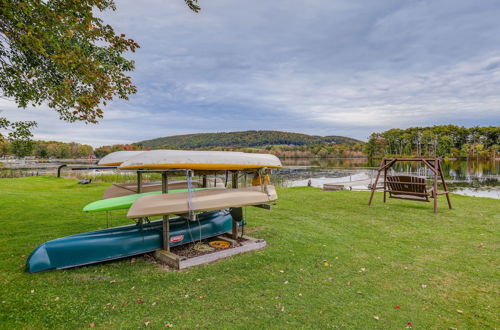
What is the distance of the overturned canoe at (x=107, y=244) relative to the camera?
14.2 ft

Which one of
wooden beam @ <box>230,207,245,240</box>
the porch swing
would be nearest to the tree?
wooden beam @ <box>230,207,245,240</box>

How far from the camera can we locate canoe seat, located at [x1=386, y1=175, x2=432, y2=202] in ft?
30.5

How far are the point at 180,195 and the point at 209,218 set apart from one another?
170cm

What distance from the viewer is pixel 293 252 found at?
5320 millimetres

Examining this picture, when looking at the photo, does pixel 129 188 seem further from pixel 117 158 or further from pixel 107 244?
pixel 107 244

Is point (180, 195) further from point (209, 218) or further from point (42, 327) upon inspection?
point (42, 327)

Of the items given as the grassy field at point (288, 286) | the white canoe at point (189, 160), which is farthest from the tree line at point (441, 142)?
the white canoe at point (189, 160)

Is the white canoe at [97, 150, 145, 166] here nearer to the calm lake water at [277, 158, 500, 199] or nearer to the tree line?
the calm lake water at [277, 158, 500, 199]

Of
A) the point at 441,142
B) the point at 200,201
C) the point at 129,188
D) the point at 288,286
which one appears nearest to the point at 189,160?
the point at 200,201

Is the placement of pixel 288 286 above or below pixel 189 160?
below

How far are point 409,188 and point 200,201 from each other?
802 cm

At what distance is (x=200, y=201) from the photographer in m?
4.80

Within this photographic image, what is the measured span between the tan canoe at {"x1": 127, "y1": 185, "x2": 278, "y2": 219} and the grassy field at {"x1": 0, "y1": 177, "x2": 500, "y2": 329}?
96cm

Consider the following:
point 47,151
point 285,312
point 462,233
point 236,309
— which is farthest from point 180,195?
point 47,151
